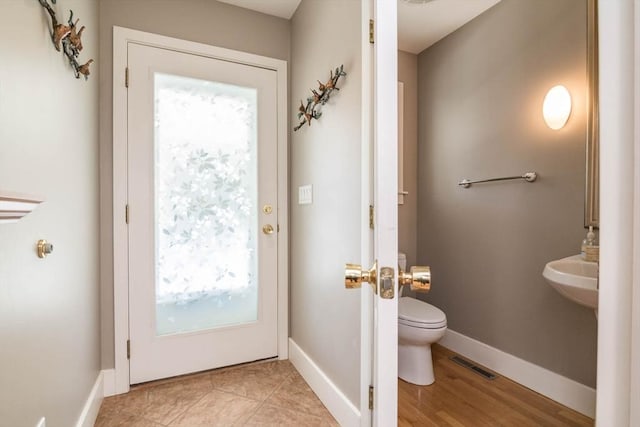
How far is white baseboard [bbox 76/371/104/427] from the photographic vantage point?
1430mm

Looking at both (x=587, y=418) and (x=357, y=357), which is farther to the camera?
(x=587, y=418)

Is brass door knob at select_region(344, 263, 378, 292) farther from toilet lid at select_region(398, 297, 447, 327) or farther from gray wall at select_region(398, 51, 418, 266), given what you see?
gray wall at select_region(398, 51, 418, 266)

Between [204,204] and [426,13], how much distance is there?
1.98 m

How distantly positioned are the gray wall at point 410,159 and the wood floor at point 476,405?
0.95m

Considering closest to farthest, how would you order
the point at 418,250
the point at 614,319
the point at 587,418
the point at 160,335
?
the point at 614,319 → the point at 587,418 → the point at 160,335 → the point at 418,250

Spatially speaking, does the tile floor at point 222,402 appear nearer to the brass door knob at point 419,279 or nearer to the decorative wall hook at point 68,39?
the brass door knob at point 419,279

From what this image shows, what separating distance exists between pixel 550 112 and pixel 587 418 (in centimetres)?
159

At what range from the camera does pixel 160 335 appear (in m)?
1.98

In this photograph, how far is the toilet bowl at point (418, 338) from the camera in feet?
5.94

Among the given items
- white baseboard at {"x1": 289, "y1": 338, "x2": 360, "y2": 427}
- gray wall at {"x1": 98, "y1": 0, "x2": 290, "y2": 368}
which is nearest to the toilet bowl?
white baseboard at {"x1": 289, "y1": 338, "x2": 360, "y2": 427}

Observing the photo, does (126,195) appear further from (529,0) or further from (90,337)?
(529,0)

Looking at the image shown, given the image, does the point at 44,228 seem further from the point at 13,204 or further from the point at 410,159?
the point at 410,159

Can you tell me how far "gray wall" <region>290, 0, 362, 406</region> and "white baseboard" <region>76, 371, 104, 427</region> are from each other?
3.78 ft

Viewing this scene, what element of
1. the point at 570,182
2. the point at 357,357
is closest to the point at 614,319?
the point at 357,357
